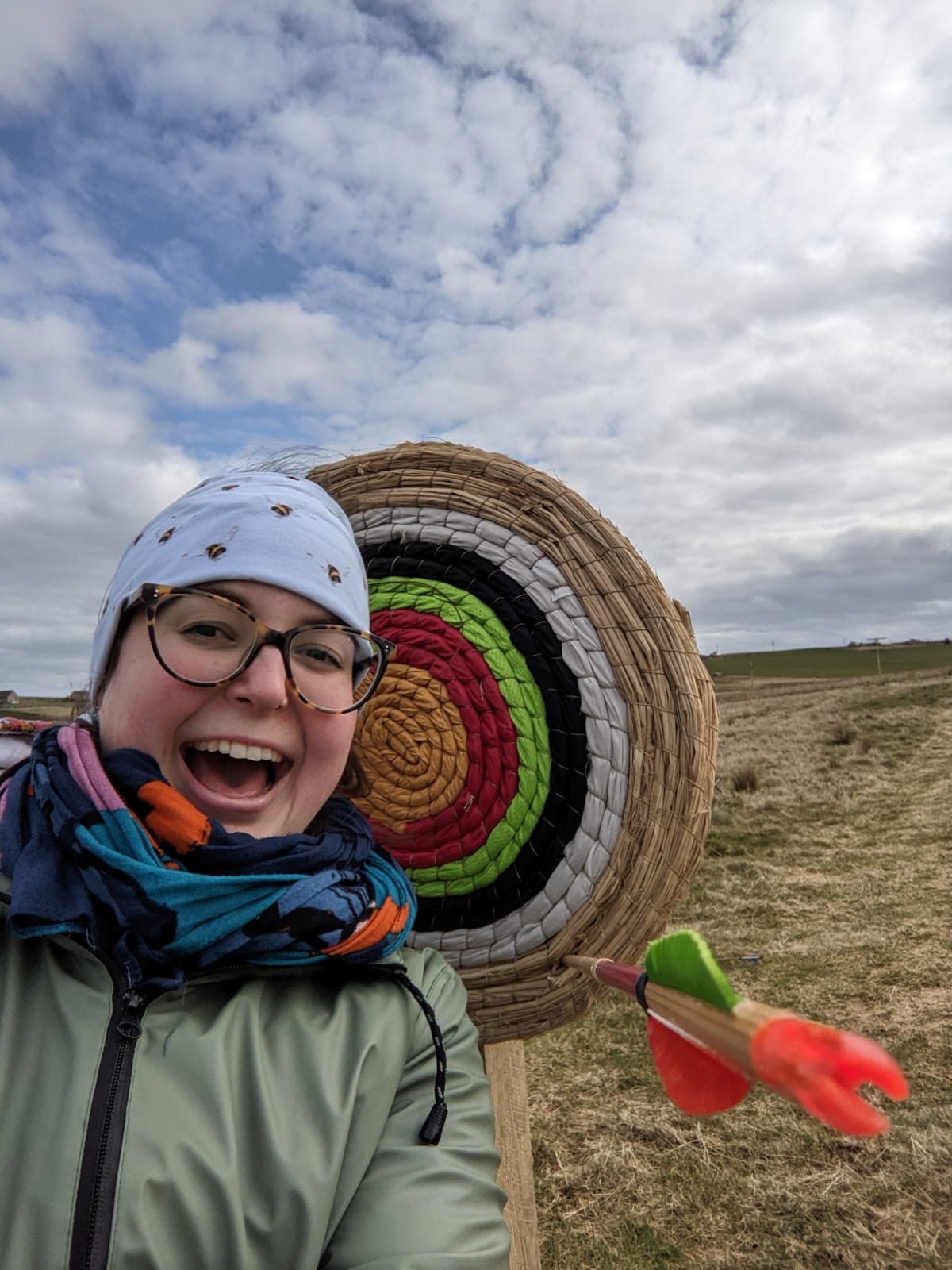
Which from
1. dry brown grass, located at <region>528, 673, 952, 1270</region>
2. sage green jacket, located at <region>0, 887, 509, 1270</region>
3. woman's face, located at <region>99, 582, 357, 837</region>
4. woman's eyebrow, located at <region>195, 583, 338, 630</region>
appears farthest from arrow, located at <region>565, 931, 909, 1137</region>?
dry brown grass, located at <region>528, 673, 952, 1270</region>

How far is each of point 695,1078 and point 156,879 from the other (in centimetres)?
86

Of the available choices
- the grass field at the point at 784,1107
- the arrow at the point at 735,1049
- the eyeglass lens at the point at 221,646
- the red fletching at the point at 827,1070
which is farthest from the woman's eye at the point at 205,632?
the grass field at the point at 784,1107

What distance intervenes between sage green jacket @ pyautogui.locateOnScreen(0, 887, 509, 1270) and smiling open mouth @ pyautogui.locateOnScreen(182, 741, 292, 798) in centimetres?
33

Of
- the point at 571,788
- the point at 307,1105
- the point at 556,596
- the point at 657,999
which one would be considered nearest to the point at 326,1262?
the point at 307,1105

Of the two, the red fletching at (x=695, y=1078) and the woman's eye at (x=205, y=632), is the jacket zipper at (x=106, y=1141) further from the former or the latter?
the red fletching at (x=695, y=1078)

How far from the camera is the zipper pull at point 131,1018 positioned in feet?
3.98

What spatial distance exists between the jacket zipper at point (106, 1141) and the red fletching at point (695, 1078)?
0.77 m

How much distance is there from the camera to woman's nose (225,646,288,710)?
4.77ft

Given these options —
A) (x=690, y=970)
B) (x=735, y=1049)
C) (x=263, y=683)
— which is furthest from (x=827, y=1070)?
(x=263, y=683)

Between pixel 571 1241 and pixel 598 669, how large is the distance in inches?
75.7

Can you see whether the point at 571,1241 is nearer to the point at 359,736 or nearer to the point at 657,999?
the point at 359,736

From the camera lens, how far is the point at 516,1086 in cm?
199

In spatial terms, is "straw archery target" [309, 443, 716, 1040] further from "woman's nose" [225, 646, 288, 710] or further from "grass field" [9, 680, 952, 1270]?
"woman's nose" [225, 646, 288, 710]

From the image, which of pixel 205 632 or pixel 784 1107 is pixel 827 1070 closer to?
pixel 205 632
